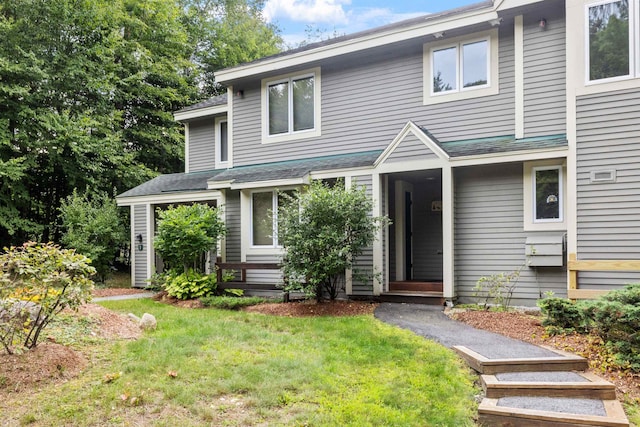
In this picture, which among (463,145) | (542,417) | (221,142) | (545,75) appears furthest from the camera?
(221,142)

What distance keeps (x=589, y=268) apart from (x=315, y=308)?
179 inches

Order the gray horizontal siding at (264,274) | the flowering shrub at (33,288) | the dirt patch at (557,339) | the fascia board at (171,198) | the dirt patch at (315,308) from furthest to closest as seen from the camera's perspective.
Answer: the fascia board at (171,198), the gray horizontal siding at (264,274), the dirt patch at (315,308), the flowering shrub at (33,288), the dirt patch at (557,339)

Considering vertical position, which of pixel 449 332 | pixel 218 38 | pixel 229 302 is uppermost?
pixel 218 38

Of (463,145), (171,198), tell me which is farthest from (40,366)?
(171,198)

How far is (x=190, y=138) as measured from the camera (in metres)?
14.1

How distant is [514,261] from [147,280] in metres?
9.57

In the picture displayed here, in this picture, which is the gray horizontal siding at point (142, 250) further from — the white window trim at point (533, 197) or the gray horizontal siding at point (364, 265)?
the white window trim at point (533, 197)

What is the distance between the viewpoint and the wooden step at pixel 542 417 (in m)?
3.60

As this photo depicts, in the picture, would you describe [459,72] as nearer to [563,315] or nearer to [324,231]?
[324,231]

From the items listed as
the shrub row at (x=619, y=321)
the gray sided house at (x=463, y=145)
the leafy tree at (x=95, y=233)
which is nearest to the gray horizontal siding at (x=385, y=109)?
the gray sided house at (x=463, y=145)

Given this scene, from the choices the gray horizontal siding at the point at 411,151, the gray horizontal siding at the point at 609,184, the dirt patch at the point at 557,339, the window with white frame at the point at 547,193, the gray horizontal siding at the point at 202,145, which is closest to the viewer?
the dirt patch at the point at 557,339

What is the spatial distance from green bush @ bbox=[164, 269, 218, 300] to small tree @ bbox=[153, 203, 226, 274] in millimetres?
226

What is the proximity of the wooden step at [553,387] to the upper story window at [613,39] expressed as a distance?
489 cm

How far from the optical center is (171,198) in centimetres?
1234
